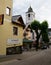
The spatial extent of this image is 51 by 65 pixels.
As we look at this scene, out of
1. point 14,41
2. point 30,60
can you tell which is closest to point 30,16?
point 14,41

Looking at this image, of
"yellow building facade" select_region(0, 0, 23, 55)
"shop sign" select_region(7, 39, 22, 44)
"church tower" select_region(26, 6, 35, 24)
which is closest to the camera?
"yellow building facade" select_region(0, 0, 23, 55)

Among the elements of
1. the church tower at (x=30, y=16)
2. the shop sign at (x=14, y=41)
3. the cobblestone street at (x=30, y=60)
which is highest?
the church tower at (x=30, y=16)

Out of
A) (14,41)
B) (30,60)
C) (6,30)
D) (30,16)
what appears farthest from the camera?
(30,16)

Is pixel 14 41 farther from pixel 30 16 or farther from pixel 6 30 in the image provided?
pixel 30 16

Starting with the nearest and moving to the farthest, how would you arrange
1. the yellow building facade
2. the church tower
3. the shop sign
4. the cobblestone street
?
the cobblestone street < the yellow building facade < the shop sign < the church tower

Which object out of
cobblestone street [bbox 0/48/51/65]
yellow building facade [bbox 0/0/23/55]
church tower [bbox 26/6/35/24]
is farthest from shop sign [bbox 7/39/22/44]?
church tower [bbox 26/6/35/24]

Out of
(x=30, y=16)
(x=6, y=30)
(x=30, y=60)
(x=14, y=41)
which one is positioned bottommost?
(x=30, y=60)

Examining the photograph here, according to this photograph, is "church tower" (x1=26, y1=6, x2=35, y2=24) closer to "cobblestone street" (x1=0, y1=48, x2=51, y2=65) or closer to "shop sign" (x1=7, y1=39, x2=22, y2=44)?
"shop sign" (x1=7, y1=39, x2=22, y2=44)

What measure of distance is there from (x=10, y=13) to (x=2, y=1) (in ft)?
9.19

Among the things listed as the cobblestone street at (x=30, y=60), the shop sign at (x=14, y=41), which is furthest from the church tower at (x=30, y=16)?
the cobblestone street at (x=30, y=60)

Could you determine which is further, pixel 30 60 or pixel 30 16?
pixel 30 16

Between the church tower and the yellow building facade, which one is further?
the church tower

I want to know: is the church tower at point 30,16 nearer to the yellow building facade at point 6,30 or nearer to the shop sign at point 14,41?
the shop sign at point 14,41

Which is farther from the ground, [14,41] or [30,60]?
[14,41]
